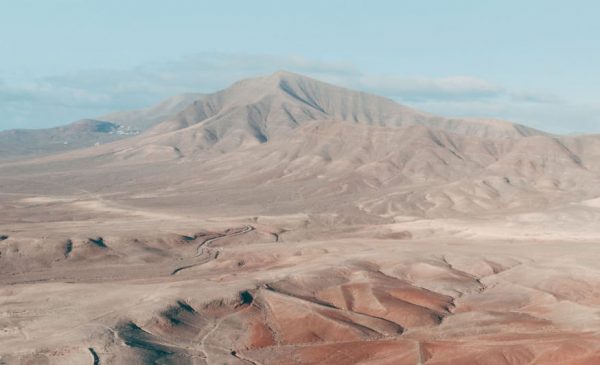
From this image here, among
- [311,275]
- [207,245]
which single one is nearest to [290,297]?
[311,275]

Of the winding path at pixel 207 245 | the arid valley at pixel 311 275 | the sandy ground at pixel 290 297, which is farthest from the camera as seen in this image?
the winding path at pixel 207 245

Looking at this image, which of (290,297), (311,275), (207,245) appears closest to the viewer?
(290,297)

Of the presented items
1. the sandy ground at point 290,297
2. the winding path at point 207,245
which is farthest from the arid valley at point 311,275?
the winding path at point 207,245

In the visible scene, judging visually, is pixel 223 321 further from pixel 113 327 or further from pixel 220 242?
pixel 220 242

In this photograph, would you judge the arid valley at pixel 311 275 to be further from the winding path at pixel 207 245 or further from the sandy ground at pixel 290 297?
the winding path at pixel 207 245

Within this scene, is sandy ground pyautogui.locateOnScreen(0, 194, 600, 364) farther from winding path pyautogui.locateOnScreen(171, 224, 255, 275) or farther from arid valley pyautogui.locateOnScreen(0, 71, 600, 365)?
winding path pyautogui.locateOnScreen(171, 224, 255, 275)

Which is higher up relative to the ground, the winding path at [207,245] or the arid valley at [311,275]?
the arid valley at [311,275]

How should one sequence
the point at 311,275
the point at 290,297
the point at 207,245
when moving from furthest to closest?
1. the point at 207,245
2. the point at 311,275
3. the point at 290,297

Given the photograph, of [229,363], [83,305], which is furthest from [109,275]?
[229,363]

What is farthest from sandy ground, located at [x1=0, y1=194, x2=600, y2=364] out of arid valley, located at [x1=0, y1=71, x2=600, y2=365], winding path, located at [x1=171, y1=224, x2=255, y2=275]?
winding path, located at [x1=171, y1=224, x2=255, y2=275]

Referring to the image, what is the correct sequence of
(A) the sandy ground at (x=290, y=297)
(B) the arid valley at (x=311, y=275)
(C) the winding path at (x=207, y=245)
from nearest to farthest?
(A) the sandy ground at (x=290, y=297), (B) the arid valley at (x=311, y=275), (C) the winding path at (x=207, y=245)

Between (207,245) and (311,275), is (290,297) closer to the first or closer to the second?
(311,275)
